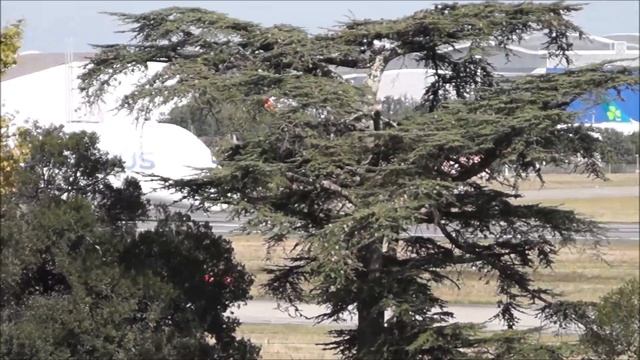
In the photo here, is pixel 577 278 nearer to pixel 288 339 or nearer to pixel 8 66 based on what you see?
pixel 288 339

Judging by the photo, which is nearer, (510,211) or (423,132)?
(423,132)

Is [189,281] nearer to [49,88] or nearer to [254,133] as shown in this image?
[254,133]

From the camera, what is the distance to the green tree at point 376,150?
8.38 metres

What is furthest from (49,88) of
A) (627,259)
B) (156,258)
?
(156,258)

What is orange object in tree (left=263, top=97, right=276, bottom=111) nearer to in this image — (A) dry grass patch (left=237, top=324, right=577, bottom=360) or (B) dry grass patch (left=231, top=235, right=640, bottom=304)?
(A) dry grass patch (left=237, top=324, right=577, bottom=360)

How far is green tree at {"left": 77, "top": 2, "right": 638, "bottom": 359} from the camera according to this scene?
8.38 metres

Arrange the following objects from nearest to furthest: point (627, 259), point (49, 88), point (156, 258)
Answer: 1. point (156, 258)
2. point (627, 259)
3. point (49, 88)

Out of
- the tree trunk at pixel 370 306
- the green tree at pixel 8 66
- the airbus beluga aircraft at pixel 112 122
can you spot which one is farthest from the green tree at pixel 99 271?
the tree trunk at pixel 370 306

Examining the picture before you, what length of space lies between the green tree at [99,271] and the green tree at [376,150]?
34.1 inches

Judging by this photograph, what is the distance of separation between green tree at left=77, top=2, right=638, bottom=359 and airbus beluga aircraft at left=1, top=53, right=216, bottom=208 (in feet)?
1.94

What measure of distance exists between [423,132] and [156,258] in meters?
3.16

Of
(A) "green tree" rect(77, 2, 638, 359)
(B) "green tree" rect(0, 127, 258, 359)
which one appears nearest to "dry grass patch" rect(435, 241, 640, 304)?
(B) "green tree" rect(0, 127, 258, 359)

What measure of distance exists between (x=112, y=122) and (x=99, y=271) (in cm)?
1245

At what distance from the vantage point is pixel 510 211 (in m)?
9.54
